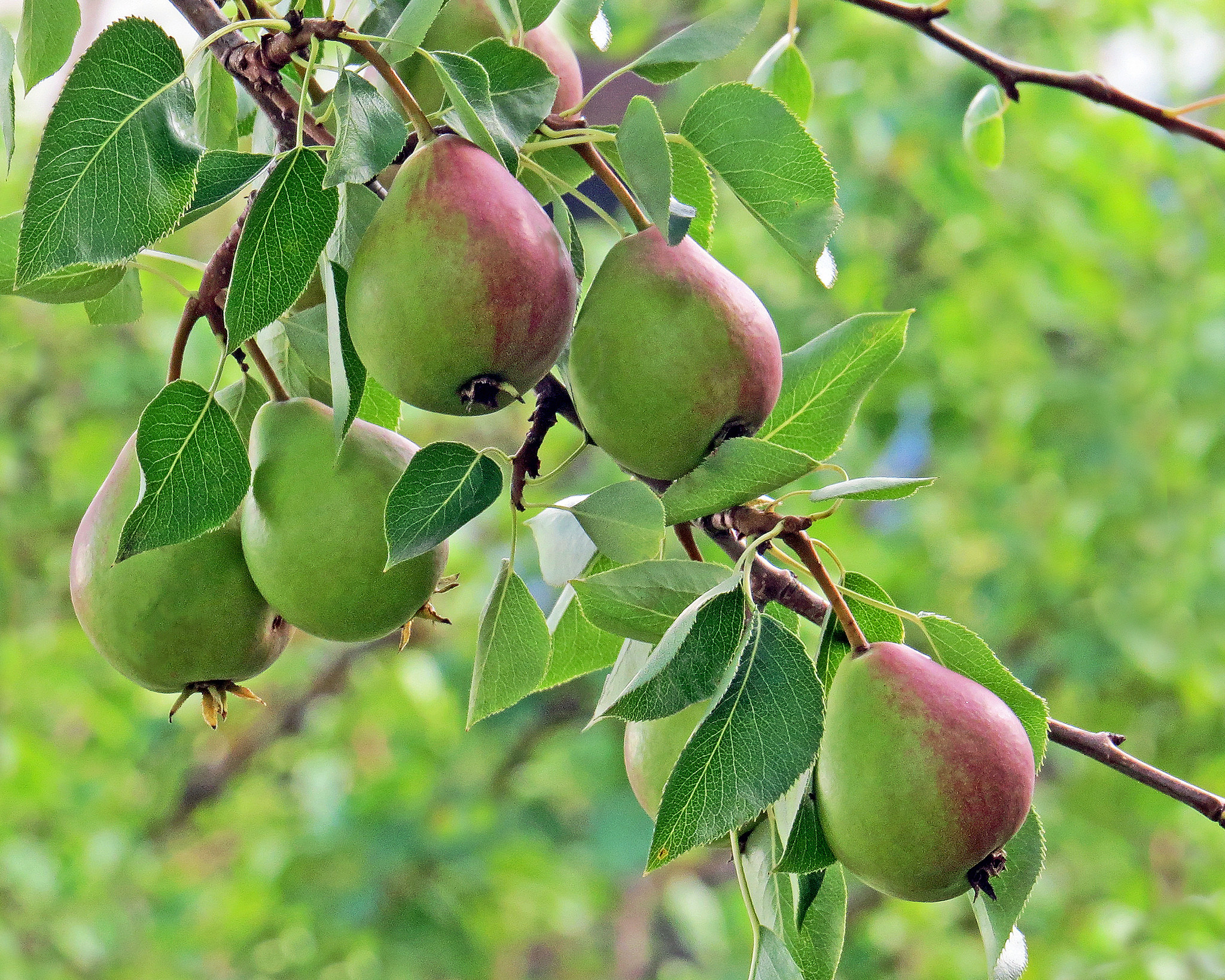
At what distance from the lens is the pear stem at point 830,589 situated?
0.55m

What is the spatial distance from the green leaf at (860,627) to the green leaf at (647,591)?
9 cm

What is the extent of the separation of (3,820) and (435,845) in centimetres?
77

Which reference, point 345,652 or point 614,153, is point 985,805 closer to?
point 614,153

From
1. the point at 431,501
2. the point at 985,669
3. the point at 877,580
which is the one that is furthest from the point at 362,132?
the point at 877,580

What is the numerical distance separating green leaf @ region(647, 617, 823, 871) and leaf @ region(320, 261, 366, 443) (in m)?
0.19

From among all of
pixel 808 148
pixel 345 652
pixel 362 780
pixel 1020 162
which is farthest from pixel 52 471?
pixel 808 148

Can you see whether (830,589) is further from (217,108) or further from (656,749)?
(217,108)

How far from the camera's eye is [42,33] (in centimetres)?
59

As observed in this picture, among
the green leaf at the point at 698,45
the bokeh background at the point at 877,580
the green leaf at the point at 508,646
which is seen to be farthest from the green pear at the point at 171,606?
the bokeh background at the point at 877,580

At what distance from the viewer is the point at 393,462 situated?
0.57 meters

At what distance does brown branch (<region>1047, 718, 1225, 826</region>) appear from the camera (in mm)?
614

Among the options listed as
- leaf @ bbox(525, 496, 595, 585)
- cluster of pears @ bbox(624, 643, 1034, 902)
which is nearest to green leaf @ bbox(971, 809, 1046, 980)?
cluster of pears @ bbox(624, 643, 1034, 902)

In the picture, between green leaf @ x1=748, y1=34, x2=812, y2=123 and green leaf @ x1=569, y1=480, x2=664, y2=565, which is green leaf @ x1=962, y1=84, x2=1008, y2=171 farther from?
green leaf @ x1=569, y1=480, x2=664, y2=565

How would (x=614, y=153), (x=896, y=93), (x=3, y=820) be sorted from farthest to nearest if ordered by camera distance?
(x=896, y=93)
(x=3, y=820)
(x=614, y=153)
